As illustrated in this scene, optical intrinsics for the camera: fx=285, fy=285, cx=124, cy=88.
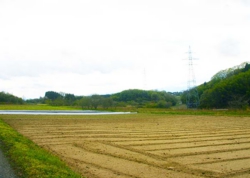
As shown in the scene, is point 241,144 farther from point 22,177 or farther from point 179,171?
point 22,177

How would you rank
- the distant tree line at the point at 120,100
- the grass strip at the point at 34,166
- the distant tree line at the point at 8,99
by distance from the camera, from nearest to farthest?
1. the grass strip at the point at 34,166
2. the distant tree line at the point at 120,100
3. the distant tree line at the point at 8,99

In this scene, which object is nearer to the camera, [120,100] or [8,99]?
[8,99]

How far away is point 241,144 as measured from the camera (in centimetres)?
1261

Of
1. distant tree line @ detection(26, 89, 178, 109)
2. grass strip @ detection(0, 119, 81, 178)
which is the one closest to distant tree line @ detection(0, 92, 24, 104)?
distant tree line @ detection(26, 89, 178, 109)

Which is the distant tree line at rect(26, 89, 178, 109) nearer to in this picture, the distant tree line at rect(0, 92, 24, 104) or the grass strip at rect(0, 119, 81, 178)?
the distant tree line at rect(0, 92, 24, 104)

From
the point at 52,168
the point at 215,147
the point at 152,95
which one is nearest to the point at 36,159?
the point at 52,168

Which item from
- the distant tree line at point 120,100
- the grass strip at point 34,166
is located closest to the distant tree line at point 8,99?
the distant tree line at point 120,100

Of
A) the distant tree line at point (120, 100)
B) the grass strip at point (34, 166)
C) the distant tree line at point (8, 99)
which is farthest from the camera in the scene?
the distant tree line at point (8, 99)

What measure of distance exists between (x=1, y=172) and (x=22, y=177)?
72 centimetres

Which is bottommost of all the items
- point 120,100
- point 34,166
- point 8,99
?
point 34,166

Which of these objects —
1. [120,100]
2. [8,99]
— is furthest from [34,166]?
[120,100]

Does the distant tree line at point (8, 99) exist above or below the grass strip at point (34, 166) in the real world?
above

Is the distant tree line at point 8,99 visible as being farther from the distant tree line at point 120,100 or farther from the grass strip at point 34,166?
the grass strip at point 34,166

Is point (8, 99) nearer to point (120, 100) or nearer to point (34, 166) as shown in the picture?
point (120, 100)
